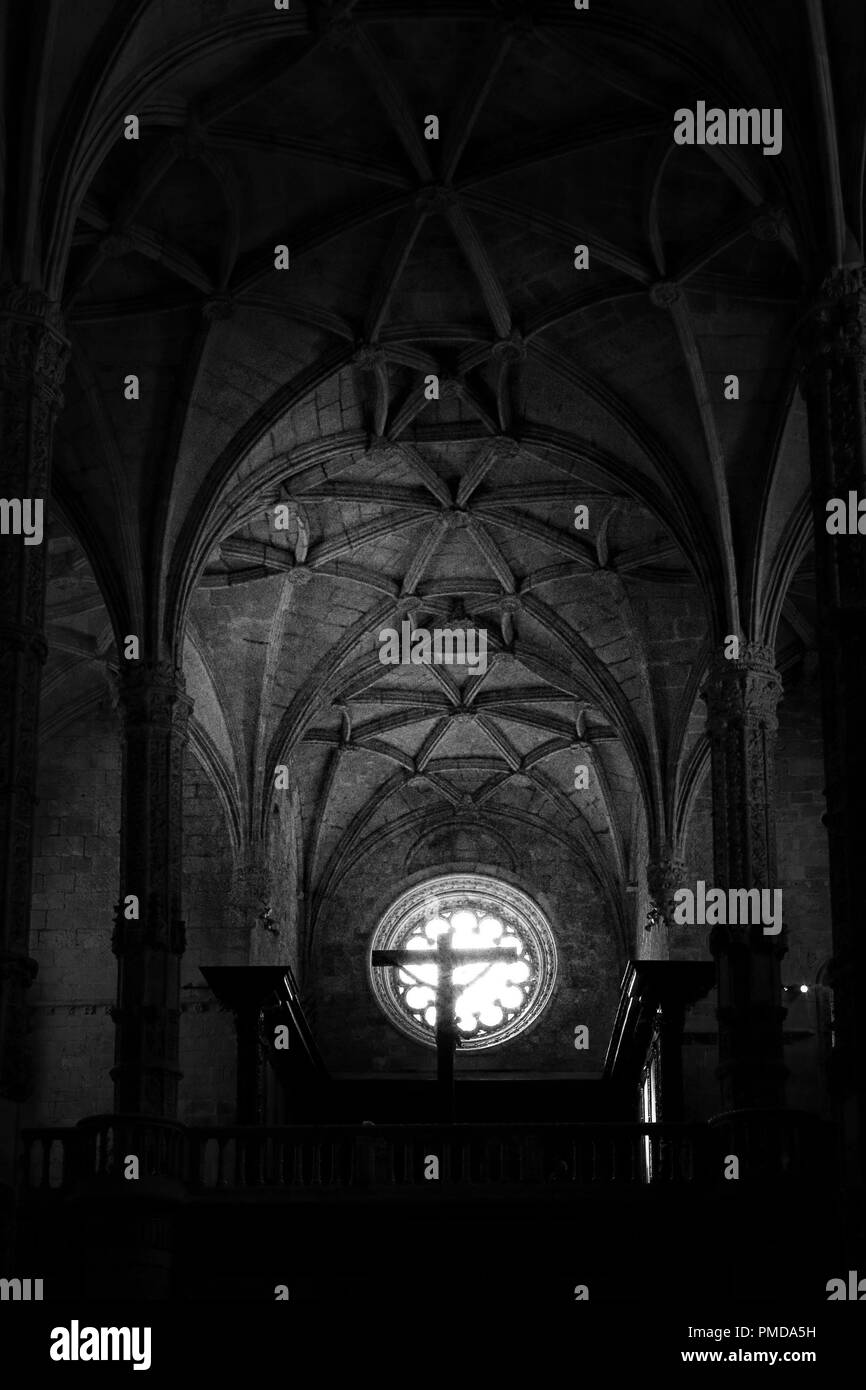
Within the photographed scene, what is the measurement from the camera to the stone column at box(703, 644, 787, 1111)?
23.7 metres

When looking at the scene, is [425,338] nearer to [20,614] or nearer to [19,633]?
[20,614]

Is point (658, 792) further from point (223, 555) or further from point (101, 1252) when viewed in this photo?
point (101, 1252)

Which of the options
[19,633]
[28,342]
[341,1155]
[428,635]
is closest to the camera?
[19,633]

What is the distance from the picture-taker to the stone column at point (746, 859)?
2367 centimetres

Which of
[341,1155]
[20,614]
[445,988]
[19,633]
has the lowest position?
[341,1155]

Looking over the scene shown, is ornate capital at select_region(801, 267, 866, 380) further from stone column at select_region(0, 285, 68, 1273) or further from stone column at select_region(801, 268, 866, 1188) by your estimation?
stone column at select_region(0, 285, 68, 1273)

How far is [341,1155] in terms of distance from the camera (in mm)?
24656

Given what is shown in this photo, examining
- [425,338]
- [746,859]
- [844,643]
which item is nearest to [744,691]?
[746,859]

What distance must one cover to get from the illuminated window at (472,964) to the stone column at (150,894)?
536 inches

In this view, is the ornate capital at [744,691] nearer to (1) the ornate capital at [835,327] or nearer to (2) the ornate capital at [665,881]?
(2) the ornate capital at [665,881]

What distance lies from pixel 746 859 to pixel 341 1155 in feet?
20.5

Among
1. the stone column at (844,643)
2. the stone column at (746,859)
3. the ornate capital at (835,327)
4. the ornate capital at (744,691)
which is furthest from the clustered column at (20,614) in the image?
the ornate capital at (744,691)

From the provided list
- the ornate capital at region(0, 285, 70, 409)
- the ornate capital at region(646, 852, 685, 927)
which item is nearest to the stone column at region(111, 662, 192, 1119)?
the ornate capital at region(0, 285, 70, 409)
